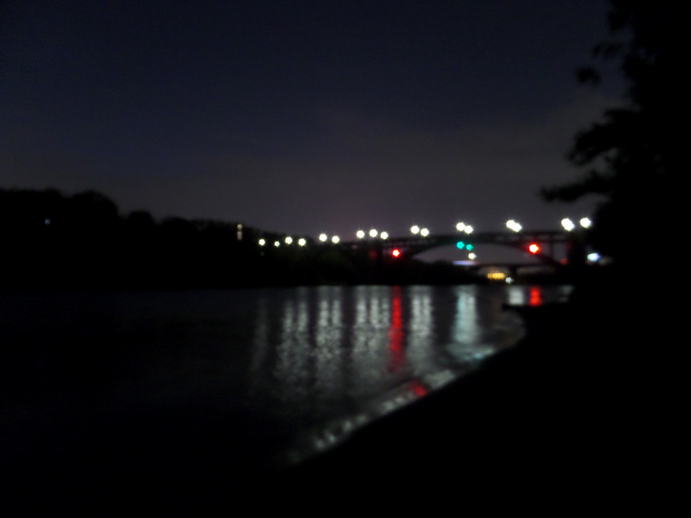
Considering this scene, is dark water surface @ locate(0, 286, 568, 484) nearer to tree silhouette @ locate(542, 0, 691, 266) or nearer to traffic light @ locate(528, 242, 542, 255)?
tree silhouette @ locate(542, 0, 691, 266)

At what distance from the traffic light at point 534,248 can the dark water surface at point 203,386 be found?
44.8 m

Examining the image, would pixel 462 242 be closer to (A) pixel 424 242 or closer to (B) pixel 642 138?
(A) pixel 424 242

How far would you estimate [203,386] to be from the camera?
775 cm

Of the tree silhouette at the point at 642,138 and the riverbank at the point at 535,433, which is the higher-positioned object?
the tree silhouette at the point at 642,138

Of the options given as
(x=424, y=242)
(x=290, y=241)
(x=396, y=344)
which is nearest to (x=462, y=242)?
(x=424, y=242)

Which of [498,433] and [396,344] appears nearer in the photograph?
[498,433]

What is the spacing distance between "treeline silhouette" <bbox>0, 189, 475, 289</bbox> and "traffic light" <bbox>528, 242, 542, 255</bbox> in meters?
22.8

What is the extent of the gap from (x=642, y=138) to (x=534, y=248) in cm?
5265

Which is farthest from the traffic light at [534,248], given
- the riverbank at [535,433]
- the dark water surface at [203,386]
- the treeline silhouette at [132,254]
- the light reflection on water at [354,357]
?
the riverbank at [535,433]

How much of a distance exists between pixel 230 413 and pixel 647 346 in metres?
4.41

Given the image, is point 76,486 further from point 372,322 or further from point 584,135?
point 372,322

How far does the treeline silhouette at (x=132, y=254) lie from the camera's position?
1890 inches

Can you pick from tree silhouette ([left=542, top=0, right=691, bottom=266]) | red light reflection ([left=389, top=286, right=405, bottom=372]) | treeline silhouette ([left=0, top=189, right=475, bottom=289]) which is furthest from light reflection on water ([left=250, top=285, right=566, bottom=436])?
treeline silhouette ([left=0, top=189, right=475, bottom=289])

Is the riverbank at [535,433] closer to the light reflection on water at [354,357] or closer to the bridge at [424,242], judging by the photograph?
the light reflection on water at [354,357]
